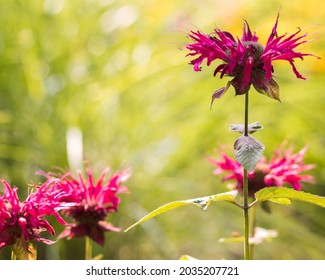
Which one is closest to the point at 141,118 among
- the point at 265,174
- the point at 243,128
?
the point at 265,174

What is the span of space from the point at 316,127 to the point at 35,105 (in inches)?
27.1

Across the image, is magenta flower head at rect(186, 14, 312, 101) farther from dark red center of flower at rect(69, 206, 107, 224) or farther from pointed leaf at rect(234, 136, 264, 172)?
dark red center of flower at rect(69, 206, 107, 224)

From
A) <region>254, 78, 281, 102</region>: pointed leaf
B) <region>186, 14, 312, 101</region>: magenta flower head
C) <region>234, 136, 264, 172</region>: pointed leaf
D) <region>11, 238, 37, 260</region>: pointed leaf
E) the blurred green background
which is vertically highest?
the blurred green background

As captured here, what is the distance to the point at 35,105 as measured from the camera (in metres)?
1.58

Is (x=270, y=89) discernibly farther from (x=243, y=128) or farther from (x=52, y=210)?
(x=52, y=210)

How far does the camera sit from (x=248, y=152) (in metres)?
0.43

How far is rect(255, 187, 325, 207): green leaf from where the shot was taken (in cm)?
43

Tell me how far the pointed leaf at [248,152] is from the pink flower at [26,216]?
5.0 inches

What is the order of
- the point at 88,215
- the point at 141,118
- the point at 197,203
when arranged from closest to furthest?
the point at 197,203
the point at 88,215
the point at 141,118

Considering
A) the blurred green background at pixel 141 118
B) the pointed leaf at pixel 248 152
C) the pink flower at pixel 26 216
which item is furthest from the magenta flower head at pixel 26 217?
the blurred green background at pixel 141 118

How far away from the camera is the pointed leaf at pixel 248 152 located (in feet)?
1.39

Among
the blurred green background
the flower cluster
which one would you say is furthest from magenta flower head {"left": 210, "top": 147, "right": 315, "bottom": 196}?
the blurred green background
